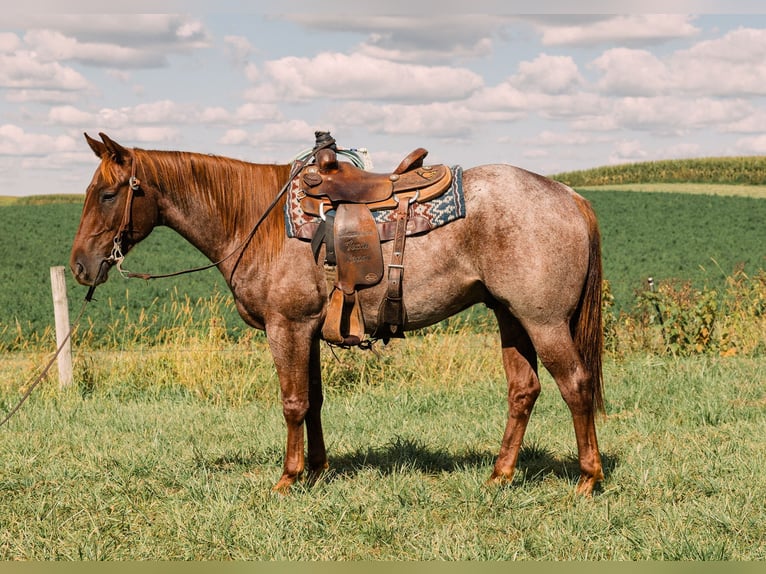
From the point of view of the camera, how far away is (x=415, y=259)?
4.96 meters

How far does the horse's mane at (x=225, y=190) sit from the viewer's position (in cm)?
525

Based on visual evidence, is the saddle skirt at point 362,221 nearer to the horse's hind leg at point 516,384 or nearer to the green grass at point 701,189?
the horse's hind leg at point 516,384

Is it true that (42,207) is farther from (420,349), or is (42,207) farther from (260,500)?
(260,500)

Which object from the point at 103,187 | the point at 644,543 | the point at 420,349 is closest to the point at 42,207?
the point at 420,349

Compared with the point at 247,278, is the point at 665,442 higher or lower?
lower

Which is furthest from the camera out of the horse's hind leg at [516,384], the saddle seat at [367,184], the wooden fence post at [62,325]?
the wooden fence post at [62,325]

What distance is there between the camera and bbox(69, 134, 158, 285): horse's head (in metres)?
5.12

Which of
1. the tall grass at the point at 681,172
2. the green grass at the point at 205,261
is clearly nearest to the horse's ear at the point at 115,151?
the green grass at the point at 205,261

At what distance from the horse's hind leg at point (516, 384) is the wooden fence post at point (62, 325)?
5767 millimetres

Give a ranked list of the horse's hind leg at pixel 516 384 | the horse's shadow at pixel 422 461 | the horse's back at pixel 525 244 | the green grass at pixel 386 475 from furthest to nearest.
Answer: the horse's shadow at pixel 422 461
the horse's hind leg at pixel 516 384
the horse's back at pixel 525 244
the green grass at pixel 386 475

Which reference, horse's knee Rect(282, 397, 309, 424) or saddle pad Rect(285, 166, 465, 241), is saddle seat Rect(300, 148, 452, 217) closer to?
saddle pad Rect(285, 166, 465, 241)

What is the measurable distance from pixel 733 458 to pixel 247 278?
3.98 metres

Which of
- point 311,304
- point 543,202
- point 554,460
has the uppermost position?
point 543,202

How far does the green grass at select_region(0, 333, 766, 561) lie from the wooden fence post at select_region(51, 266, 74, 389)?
0.21m
